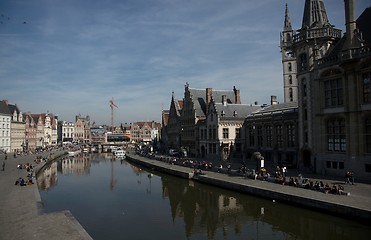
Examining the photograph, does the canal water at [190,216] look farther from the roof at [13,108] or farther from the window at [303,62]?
the roof at [13,108]

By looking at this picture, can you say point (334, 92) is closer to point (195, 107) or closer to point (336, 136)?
point (336, 136)

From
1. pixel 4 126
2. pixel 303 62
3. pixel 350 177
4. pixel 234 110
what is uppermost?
pixel 303 62

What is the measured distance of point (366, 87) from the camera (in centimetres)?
3128

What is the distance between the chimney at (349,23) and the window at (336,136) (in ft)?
25.7

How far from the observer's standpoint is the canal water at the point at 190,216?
20.7 m

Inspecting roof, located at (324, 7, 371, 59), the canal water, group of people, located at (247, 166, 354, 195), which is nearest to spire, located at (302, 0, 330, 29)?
roof, located at (324, 7, 371, 59)

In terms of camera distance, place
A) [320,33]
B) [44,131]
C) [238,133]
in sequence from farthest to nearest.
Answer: [44,131] → [238,133] → [320,33]

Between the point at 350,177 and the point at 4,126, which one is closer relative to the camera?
the point at 350,177

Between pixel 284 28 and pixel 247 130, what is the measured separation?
24334mm

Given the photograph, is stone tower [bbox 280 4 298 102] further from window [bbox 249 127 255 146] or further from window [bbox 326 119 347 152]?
window [bbox 326 119 347 152]

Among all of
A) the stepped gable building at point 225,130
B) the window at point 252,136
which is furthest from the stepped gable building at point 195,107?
the window at point 252,136

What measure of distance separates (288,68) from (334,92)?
3285 cm

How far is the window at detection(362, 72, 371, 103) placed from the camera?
1219 inches

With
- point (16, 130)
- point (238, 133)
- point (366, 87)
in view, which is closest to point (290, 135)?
point (238, 133)
